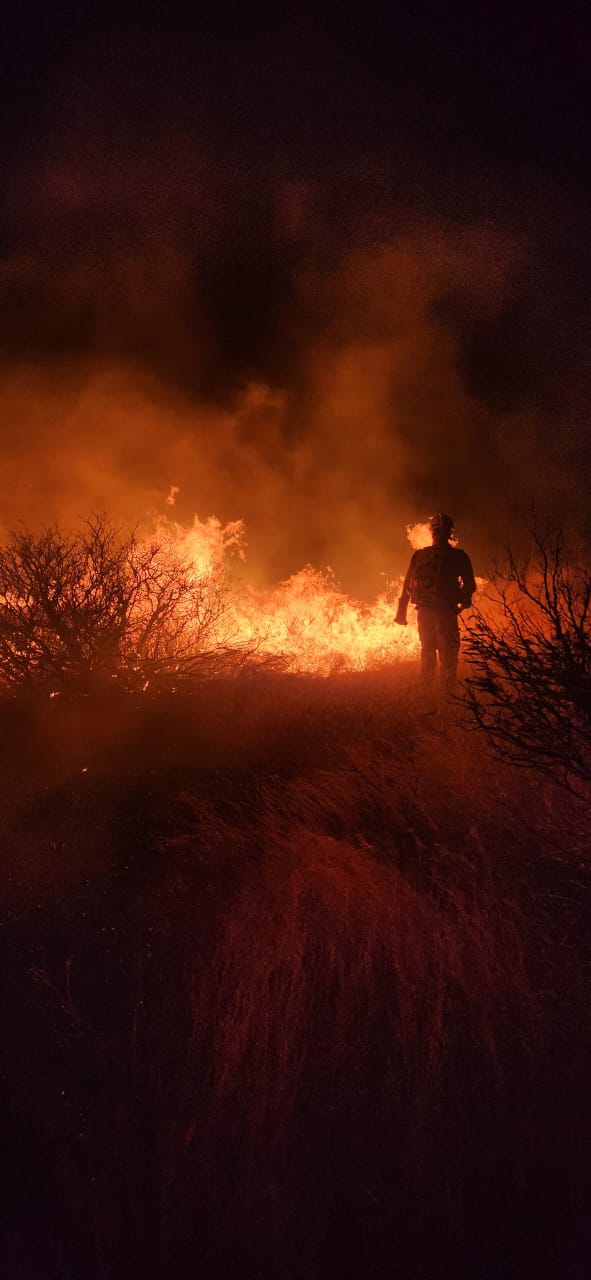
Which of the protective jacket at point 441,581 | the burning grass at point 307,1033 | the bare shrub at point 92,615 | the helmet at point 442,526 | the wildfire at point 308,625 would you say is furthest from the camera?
the wildfire at point 308,625

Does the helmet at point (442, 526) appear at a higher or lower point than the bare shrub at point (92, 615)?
higher

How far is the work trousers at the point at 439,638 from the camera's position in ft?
24.0

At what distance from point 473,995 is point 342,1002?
17.7 inches

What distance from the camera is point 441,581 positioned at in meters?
7.24

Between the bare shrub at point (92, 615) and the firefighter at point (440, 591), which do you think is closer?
the bare shrub at point (92, 615)

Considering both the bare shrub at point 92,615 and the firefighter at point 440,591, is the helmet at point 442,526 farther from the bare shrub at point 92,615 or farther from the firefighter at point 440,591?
the bare shrub at point 92,615

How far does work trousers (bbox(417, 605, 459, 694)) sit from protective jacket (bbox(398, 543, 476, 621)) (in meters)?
0.08

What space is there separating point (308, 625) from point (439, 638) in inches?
194

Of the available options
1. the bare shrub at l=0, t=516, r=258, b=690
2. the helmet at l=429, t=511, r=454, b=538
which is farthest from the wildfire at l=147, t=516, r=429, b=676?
the helmet at l=429, t=511, r=454, b=538

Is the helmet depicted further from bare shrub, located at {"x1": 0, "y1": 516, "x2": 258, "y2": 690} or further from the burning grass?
the burning grass

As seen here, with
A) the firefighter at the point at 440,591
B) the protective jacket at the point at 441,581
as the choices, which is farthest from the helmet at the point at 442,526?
the protective jacket at the point at 441,581

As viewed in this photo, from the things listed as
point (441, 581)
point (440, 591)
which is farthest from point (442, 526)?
point (440, 591)

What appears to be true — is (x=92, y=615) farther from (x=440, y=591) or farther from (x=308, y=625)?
(x=308, y=625)

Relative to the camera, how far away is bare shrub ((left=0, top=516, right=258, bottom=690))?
668 cm
